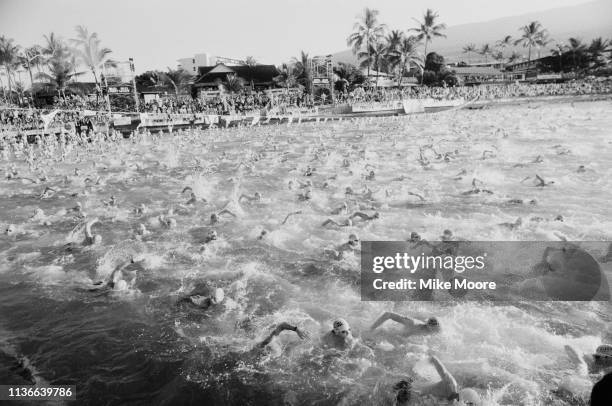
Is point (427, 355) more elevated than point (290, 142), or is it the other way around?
point (290, 142)

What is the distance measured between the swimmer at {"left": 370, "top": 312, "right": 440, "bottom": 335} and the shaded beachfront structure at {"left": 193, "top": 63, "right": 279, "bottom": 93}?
49.5 metres

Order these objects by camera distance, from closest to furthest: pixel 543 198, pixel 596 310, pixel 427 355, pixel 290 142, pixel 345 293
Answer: pixel 427 355 → pixel 596 310 → pixel 345 293 → pixel 543 198 → pixel 290 142

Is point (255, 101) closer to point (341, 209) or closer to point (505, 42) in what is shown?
point (341, 209)

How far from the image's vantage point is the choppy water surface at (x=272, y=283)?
5789 mm

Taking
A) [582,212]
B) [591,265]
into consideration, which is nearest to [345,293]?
[591,265]

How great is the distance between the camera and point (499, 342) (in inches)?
250

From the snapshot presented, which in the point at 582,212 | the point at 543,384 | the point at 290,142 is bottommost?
the point at 543,384

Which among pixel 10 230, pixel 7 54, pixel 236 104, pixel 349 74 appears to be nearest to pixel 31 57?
pixel 7 54

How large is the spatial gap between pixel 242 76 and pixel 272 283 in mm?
49546

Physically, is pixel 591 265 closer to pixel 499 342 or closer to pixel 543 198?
pixel 499 342

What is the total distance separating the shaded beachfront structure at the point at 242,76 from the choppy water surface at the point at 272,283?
33463mm

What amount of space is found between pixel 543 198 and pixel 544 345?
8698 millimetres

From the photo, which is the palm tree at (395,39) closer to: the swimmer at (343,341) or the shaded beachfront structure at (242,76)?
the shaded beachfront structure at (242,76)

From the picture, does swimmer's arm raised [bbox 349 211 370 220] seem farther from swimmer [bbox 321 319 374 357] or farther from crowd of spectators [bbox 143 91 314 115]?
crowd of spectators [bbox 143 91 314 115]
